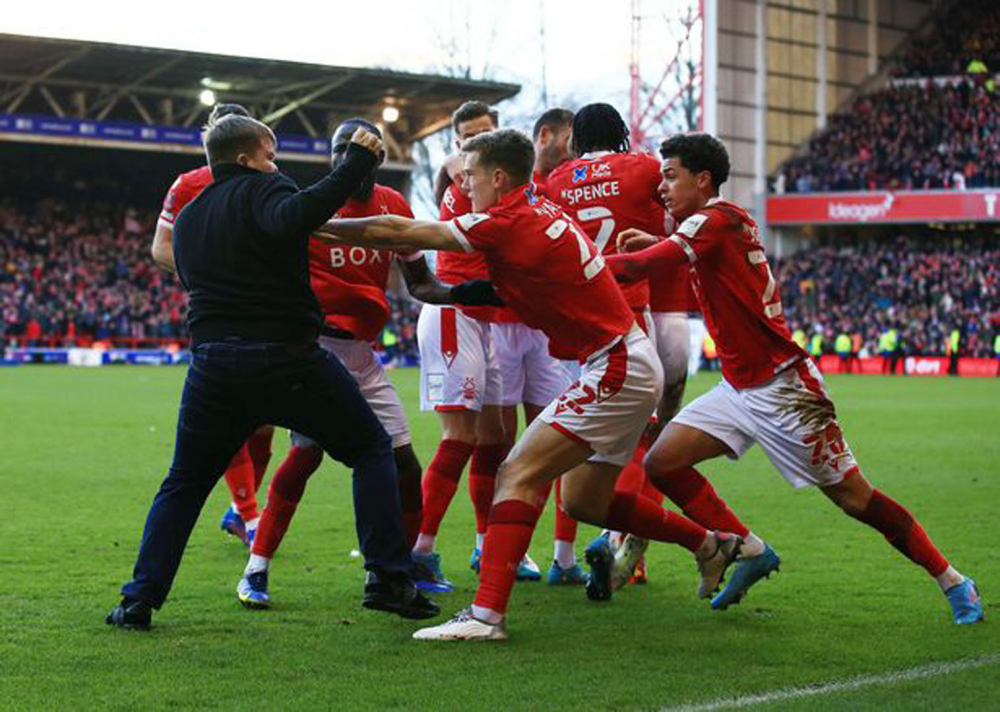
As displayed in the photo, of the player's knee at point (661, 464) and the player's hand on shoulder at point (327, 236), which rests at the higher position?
the player's hand on shoulder at point (327, 236)

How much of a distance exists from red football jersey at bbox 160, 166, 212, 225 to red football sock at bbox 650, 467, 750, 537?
109 inches

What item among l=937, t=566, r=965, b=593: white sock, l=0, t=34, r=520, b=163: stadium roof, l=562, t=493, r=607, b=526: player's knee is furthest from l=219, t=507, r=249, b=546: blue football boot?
l=0, t=34, r=520, b=163: stadium roof

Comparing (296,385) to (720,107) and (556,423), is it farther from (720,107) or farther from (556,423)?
(720,107)

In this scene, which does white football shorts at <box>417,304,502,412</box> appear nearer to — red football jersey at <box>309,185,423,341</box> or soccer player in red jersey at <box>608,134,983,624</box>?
red football jersey at <box>309,185,423,341</box>

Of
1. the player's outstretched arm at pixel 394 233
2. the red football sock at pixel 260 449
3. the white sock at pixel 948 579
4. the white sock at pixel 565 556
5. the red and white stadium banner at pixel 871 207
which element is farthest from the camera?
the red and white stadium banner at pixel 871 207

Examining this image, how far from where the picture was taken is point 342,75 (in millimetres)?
43344

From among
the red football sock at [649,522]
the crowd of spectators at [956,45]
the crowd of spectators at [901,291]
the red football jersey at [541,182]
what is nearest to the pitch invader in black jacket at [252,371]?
the red football sock at [649,522]

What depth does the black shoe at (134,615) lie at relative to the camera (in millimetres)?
5660

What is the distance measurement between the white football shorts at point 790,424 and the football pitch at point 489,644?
66 cm

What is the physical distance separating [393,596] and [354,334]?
5.23 feet

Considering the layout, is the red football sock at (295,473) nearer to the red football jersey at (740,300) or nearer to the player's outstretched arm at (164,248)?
the player's outstretched arm at (164,248)

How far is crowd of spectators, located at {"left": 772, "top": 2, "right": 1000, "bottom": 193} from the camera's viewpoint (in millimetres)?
48281

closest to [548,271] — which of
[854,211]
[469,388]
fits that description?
[469,388]

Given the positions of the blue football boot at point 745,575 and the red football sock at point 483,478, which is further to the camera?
the red football sock at point 483,478
